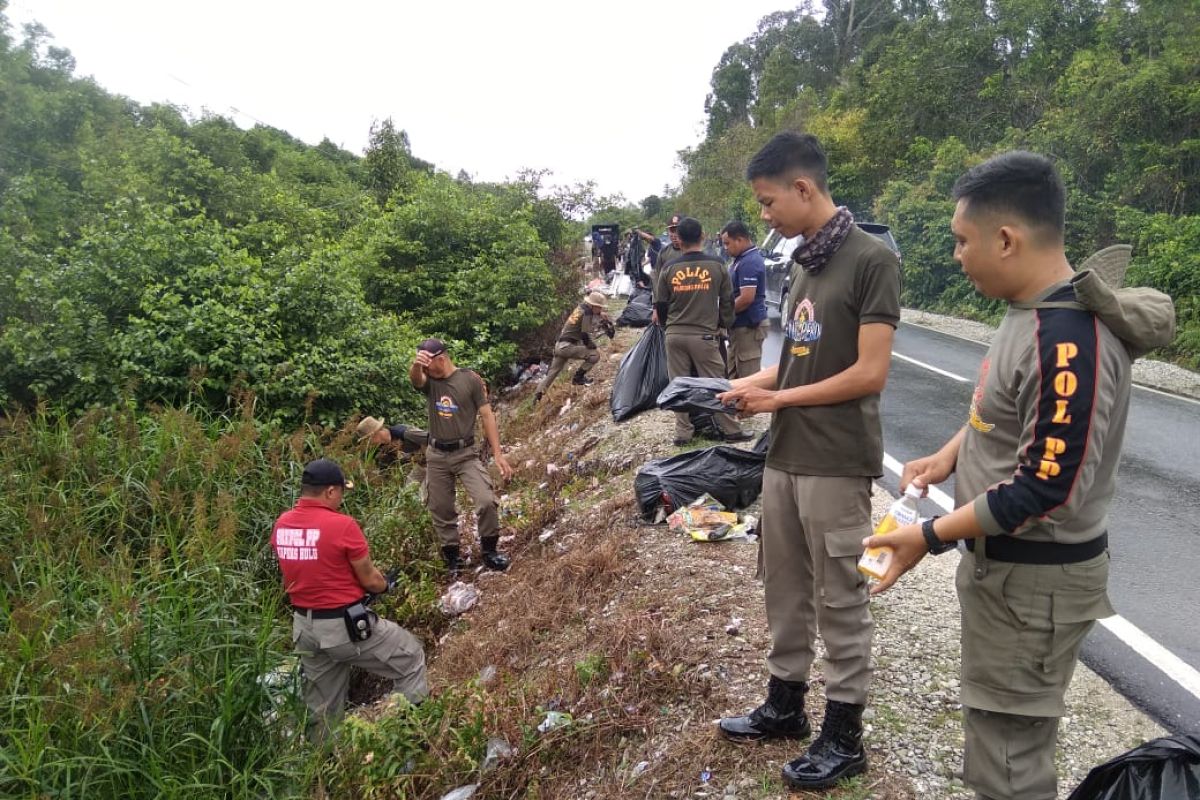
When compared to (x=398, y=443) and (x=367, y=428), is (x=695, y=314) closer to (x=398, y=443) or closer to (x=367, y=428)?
(x=398, y=443)

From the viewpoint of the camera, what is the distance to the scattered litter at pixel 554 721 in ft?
10.2

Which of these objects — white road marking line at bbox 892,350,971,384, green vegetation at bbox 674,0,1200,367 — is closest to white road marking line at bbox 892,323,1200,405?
white road marking line at bbox 892,350,971,384

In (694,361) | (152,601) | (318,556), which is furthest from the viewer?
(694,361)

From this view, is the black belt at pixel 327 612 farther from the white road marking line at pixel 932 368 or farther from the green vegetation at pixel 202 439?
the white road marking line at pixel 932 368

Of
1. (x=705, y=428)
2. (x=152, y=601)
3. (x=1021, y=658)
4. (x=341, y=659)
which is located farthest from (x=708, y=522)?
(x=152, y=601)

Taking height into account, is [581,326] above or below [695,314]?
below

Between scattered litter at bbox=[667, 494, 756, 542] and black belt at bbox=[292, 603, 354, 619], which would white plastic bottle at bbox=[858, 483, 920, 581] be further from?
black belt at bbox=[292, 603, 354, 619]

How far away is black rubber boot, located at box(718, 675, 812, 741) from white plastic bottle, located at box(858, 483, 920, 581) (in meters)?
0.81

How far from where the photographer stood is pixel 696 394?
2.79 metres

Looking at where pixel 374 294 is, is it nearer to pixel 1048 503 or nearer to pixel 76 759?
pixel 76 759

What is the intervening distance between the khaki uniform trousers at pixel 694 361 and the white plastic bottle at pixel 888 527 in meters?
4.07

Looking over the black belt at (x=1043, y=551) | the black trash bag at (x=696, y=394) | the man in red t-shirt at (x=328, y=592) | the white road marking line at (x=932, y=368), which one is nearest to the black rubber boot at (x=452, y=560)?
the man in red t-shirt at (x=328, y=592)

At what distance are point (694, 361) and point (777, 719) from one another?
3835mm

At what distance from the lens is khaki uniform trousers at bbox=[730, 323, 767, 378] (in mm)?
6609
